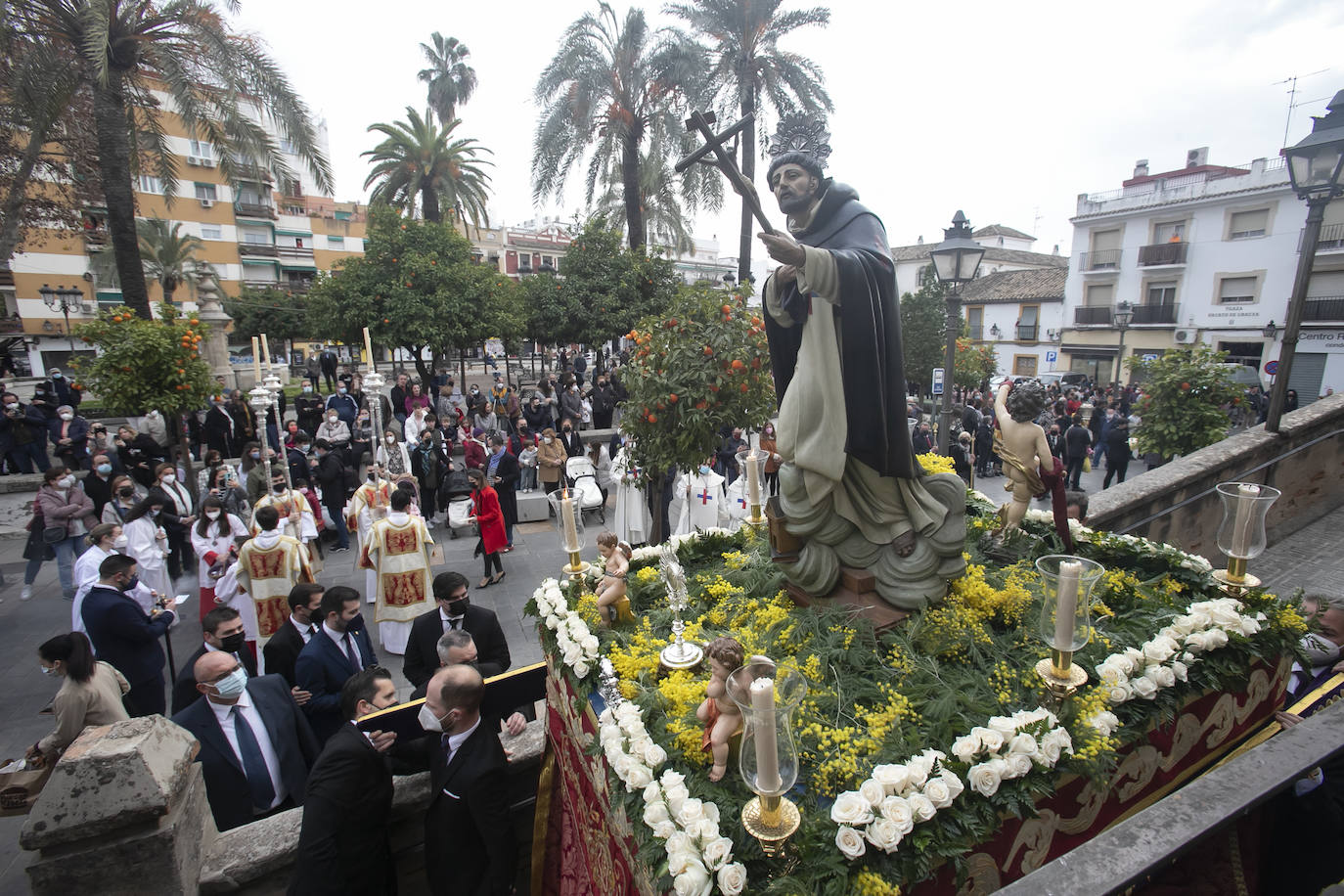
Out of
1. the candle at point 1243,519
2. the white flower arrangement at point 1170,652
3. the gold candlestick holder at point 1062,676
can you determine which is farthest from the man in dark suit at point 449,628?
the candle at point 1243,519

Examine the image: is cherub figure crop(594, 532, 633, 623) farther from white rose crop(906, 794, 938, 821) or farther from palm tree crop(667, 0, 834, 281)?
palm tree crop(667, 0, 834, 281)

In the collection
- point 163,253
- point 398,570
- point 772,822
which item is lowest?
point 398,570

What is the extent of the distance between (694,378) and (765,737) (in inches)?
192

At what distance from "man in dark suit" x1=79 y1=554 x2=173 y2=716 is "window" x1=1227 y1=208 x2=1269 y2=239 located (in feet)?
118

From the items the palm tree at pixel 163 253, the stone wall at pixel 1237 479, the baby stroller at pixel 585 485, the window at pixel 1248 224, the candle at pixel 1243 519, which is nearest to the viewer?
the candle at pixel 1243 519

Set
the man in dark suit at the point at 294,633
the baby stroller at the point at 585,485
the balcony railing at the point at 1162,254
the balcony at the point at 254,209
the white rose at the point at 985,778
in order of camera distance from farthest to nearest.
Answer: the balcony at the point at 254,209 → the balcony railing at the point at 1162,254 → the baby stroller at the point at 585,485 → the man in dark suit at the point at 294,633 → the white rose at the point at 985,778

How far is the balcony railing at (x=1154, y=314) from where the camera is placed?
94.7 feet

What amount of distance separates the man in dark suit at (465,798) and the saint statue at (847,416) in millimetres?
1958

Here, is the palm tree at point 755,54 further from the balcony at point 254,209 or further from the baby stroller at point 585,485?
the balcony at point 254,209

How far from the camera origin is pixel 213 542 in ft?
22.5

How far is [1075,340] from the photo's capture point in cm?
3234

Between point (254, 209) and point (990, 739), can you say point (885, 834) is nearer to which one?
point (990, 739)

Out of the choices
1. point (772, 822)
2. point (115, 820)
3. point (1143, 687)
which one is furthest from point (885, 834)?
point (115, 820)

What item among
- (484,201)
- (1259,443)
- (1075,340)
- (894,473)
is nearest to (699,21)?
(484,201)
